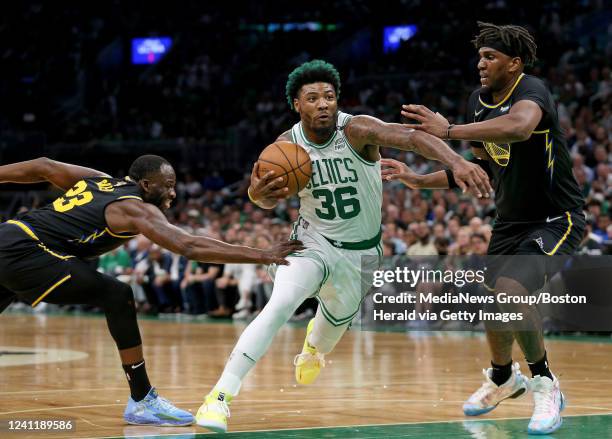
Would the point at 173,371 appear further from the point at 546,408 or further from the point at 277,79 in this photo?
the point at 277,79

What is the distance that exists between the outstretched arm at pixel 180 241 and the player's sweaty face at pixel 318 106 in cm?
93

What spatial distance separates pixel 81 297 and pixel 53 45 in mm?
27380

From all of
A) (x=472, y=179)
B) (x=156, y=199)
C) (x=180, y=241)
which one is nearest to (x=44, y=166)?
(x=156, y=199)

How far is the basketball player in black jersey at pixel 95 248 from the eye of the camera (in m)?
6.80

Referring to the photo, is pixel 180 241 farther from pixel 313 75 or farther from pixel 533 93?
pixel 533 93

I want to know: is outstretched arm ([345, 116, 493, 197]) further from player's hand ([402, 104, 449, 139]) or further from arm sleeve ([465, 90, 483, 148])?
arm sleeve ([465, 90, 483, 148])

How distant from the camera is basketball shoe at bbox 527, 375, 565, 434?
6.63 meters

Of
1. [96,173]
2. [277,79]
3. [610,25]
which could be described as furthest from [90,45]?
[96,173]

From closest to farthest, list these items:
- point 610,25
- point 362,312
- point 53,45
Answer: point 362,312 → point 610,25 → point 53,45

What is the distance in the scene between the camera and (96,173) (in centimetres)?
745

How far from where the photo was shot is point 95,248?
23.1 ft

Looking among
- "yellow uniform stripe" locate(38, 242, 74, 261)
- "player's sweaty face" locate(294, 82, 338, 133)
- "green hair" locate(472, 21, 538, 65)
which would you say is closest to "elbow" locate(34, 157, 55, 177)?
"yellow uniform stripe" locate(38, 242, 74, 261)

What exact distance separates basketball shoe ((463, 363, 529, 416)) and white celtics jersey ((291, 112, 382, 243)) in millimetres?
1373

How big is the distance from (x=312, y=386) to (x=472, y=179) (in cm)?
378
